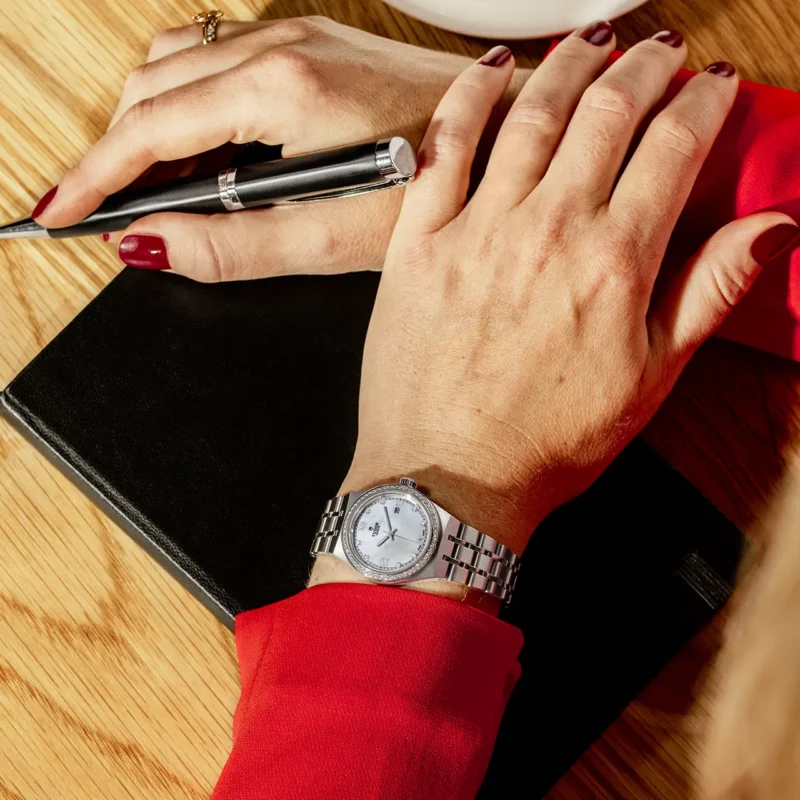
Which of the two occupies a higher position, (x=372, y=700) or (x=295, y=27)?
(x=295, y=27)

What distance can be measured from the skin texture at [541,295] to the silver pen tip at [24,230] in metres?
0.25

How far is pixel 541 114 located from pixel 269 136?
0.61ft

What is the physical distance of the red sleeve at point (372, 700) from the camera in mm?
370

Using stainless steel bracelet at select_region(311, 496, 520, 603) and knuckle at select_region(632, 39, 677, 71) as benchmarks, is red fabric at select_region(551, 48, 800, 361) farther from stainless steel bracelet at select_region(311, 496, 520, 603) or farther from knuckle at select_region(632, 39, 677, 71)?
stainless steel bracelet at select_region(311, 496, 520, 603)

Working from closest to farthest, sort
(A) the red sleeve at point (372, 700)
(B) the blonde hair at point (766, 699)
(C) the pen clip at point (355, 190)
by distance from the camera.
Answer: (B) the blonde hair at point (766, 699), (A) the red sleeve at point (372, 700), (C) the pen clip at point (355, 190)

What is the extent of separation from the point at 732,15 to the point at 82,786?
71cm

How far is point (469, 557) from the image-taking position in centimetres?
44

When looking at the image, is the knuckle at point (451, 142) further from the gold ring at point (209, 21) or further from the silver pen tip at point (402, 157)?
the gold ring at point (209, 21)

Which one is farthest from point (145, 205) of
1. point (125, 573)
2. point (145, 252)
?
point (125, 573)

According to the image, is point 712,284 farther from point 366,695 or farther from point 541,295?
point 366,695

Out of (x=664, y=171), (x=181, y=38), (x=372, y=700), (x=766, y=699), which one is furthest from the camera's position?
(x=181, y=38)

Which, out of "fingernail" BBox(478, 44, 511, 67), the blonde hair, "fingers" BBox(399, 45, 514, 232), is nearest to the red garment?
the blonde hair

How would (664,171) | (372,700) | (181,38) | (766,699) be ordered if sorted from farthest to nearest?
1. (181,38)
2. (664,171)
3. (372,700)
4. (766,699)

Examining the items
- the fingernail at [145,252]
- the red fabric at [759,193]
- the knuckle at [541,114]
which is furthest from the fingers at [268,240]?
the red fabric at [759,193]
